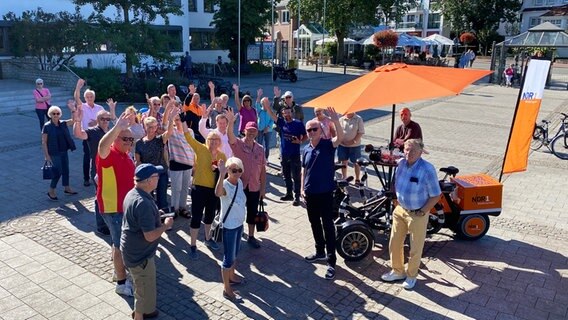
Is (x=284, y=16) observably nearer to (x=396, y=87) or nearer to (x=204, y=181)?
(x=396, y=87)

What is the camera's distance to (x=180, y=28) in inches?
1257

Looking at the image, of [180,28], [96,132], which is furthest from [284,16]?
[96,132]

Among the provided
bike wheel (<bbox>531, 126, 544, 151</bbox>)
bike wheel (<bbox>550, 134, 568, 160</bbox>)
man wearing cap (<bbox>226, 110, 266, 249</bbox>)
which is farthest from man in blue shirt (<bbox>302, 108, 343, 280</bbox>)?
bike wheel (<bbox>531, 126, 544, 151</bbox>)

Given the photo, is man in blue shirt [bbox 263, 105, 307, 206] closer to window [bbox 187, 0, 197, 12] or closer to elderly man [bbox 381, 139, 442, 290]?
elderly man [bbox 381, 139, 442, 290]

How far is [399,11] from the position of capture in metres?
40.4

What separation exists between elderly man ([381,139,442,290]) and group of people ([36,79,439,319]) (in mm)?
12

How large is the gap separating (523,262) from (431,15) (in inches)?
2525

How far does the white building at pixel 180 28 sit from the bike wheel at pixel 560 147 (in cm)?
1680

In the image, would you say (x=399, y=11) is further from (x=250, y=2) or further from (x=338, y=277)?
(x=338, y=277)

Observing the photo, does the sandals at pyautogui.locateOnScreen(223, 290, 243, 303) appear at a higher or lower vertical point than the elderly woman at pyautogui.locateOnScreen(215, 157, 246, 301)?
lower

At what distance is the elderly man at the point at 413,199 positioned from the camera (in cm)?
495

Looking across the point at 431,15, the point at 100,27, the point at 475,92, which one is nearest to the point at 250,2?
the point at 100,27

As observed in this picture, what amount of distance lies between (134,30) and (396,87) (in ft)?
55.3

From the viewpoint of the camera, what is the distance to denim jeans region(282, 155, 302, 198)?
7789mm
